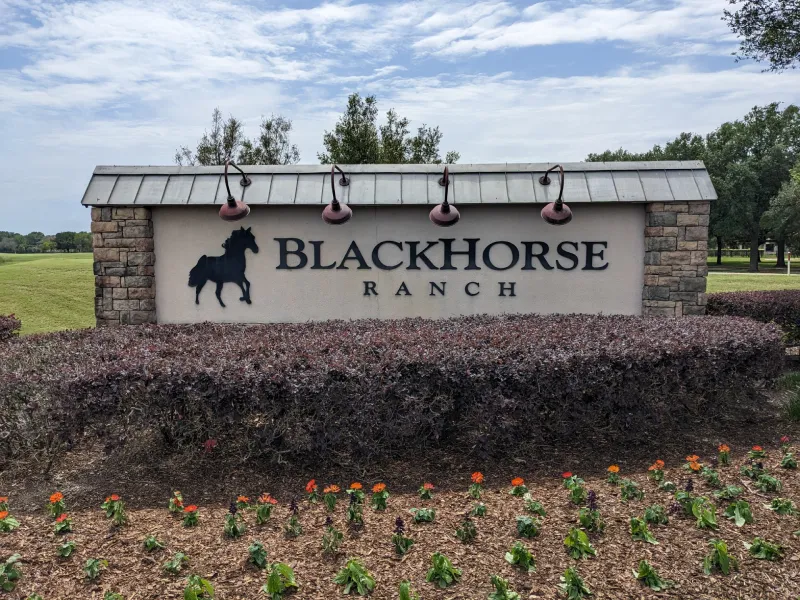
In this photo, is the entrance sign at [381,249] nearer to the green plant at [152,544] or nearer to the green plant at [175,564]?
the green plant at [152,544]

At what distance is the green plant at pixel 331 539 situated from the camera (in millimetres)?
2885

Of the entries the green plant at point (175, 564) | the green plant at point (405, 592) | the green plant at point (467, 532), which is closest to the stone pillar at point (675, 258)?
the green plant at point (467, 532)

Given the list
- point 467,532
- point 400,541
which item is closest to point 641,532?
point 467,532

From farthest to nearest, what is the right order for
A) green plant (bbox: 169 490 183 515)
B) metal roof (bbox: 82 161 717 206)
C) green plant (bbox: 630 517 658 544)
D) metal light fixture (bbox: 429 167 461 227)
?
metal roof (bbox: 82 161 717 206), metal light fixture (bbox: 429 167 461 227), green plant (bbox: 169 490 183 515), green plant (bbox: 630 517 658 544)

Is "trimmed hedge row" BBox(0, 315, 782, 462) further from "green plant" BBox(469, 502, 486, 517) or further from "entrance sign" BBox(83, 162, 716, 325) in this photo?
"entrance sign" BBox(83, 162, 716, 325)

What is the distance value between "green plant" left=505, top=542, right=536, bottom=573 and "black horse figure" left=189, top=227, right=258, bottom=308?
4709 mm

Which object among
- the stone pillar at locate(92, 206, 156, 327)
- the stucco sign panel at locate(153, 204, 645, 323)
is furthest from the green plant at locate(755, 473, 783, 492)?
the stone pillar at locate(92, 206, 156, 327)

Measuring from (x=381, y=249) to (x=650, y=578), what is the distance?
15.3 ft

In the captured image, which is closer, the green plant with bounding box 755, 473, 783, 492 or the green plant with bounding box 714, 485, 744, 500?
the green plant with bounding box 714, 485, 744, 500

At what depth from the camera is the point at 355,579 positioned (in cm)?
261

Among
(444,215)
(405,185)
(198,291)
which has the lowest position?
(198,291)

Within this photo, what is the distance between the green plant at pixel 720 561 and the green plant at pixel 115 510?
2.84 m

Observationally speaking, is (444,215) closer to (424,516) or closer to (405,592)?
(424,516)

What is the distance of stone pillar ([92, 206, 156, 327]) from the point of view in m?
6.66
